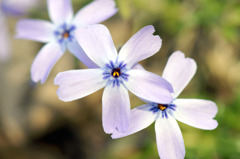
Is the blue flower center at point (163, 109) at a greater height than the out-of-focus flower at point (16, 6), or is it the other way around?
the out-of-focus flower at point (16, 6)

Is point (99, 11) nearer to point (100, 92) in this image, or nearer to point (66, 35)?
point (66, 35)

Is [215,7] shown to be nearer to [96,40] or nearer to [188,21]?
[188,21]

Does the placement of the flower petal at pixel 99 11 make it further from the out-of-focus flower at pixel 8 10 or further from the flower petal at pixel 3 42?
the flower petal at pixel 3 42

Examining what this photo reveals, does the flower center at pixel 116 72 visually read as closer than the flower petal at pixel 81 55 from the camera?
Yes

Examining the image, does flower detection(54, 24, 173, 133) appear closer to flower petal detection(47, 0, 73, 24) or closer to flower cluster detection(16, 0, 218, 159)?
flower cluster detection(16, 0, 218, 159)

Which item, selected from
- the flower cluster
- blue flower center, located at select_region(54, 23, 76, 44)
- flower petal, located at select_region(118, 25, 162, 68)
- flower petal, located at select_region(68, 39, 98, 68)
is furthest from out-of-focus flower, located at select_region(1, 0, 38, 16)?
flower petal, located at select_region(118, 25, 162, 68)

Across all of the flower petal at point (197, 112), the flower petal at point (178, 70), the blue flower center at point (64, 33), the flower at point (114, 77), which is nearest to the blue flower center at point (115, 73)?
the flower at point (114, 77)

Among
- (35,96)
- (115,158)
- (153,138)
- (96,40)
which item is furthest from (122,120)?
(35,96)
